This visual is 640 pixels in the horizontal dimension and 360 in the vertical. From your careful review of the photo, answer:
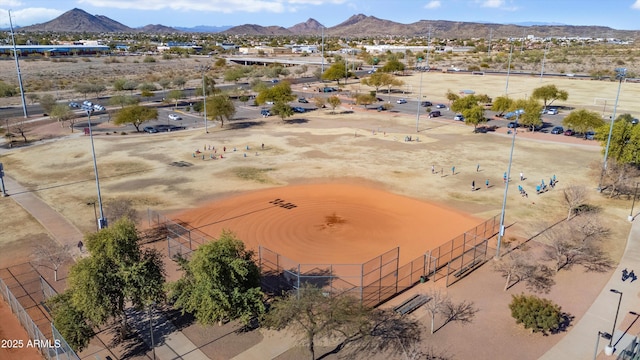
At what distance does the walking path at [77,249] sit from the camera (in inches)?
907

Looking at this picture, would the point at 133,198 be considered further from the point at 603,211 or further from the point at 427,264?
the point at 603,211

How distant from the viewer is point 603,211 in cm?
4169

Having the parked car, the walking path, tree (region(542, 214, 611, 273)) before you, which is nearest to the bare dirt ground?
the walking path

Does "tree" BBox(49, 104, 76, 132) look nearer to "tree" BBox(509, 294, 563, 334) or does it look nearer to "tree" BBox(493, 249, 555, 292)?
"tree" BBox(493, 249, 555, 292)

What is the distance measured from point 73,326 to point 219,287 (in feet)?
22.9

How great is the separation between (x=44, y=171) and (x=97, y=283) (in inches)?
1520

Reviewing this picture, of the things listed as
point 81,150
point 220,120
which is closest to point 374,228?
point 81,150

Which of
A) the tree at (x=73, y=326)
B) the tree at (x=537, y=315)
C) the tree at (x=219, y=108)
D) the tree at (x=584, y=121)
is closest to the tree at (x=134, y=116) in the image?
the tree at (x=219, y=108)

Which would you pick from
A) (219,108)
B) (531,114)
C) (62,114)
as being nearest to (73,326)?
(219,108)

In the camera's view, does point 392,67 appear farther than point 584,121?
Yes

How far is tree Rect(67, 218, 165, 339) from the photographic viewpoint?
22109mm

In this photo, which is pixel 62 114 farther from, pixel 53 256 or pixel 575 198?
pixel 575 198

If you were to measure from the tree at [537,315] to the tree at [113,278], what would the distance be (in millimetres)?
19551

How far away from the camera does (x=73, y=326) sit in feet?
70.8
